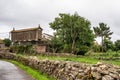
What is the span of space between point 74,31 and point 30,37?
19.0 meters

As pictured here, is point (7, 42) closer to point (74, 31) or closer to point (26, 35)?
point (26, 35)

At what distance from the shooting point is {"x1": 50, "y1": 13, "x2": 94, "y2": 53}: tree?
257 ft

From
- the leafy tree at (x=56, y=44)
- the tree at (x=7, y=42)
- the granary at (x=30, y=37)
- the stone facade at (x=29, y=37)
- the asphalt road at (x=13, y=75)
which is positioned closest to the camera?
the asphalt road at (x=13, y=75)

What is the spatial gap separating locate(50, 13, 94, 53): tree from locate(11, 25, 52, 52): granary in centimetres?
687

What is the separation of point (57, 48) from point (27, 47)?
12627 mm

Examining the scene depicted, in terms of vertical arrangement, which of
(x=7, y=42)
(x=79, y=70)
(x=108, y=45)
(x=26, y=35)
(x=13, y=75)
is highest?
(x=26, y=35)

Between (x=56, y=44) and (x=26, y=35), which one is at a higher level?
(x=26, y=35)

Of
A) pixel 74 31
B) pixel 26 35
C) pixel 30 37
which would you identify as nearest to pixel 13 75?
pixel 74 31

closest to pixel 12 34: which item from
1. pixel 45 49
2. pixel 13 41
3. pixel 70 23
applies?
pixel 13 41

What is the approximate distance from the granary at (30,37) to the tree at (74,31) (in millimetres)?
6866

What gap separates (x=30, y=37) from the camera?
92.5 m

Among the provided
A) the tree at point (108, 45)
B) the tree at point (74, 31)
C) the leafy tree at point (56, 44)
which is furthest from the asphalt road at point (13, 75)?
the tree at point (108, 45)

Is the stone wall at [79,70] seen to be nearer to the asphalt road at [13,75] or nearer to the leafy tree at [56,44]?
the asphalt road at [13,75]

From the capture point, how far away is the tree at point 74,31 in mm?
78387
